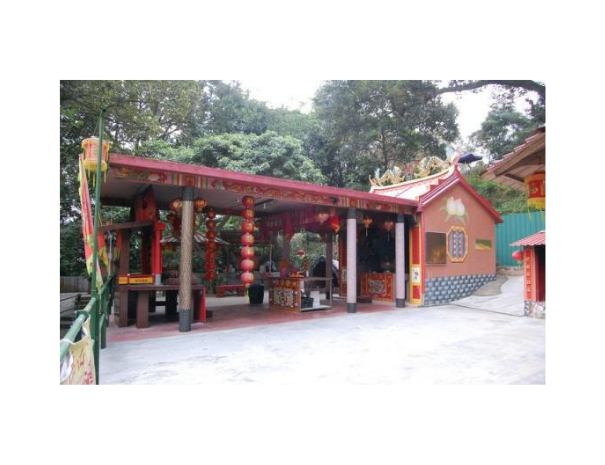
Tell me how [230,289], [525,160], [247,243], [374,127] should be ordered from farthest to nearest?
[374,127] < [230,289] < [247,243] < [525,160]

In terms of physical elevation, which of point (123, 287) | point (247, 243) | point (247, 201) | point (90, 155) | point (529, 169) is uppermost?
point (90, 155)

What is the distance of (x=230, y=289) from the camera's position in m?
14.9

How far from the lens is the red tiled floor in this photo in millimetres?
6688

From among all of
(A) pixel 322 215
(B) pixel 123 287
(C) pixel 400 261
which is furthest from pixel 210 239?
(C) pixel 400 261

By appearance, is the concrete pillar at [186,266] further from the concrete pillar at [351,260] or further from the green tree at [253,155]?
the green tree at [253,155]

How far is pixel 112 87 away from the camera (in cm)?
898

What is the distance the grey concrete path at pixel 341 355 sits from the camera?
4363 mm

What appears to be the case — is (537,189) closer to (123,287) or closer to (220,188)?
(220,188)

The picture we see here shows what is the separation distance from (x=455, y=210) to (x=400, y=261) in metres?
2.41

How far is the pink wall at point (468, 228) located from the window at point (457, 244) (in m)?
0.12

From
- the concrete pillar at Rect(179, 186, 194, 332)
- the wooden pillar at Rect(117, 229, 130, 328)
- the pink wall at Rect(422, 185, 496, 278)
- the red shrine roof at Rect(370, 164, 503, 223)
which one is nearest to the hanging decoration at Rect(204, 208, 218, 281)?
the wooden pillar at Rect(117, 229, 130, 328)

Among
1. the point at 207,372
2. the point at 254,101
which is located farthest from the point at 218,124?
the point at 207,372

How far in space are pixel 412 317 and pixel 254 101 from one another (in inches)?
576

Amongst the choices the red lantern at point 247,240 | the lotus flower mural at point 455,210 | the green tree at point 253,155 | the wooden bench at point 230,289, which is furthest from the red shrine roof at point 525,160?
the green tree at point 253,155
